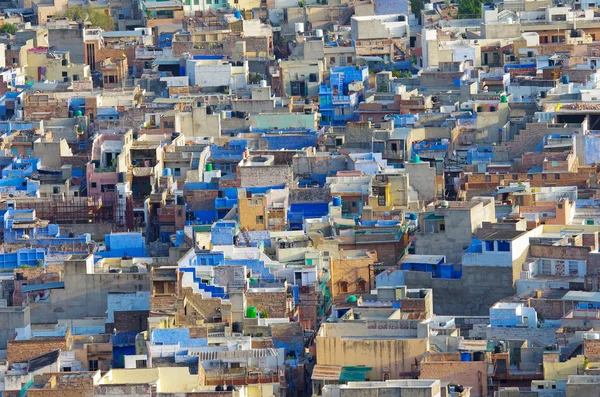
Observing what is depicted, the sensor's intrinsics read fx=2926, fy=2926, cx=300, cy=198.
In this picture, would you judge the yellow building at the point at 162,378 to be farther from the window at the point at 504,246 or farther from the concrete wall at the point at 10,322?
the window at the point at 504,246

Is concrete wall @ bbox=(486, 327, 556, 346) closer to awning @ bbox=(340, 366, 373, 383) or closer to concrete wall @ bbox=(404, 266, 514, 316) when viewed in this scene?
awning @ bbox=(340, 366, 373, 383)

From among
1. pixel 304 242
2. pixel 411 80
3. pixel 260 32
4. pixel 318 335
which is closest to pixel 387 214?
pixel 304 242

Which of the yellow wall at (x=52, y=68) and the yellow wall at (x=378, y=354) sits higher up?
the yellow wall at (x=52, y=68)

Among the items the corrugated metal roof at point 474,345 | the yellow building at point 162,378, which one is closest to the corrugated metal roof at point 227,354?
the yellow building at point 162,378

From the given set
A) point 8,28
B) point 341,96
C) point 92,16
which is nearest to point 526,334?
point 341,96

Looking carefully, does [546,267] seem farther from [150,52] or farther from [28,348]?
[150,52]

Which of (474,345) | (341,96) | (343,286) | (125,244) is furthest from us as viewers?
(341,96)
